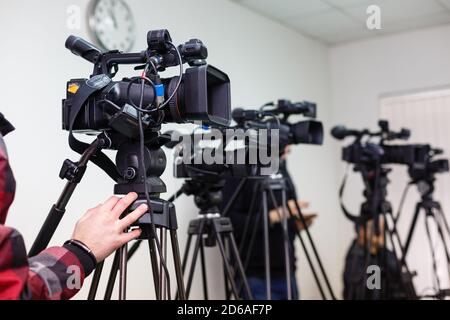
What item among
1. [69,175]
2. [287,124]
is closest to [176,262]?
[69,175]

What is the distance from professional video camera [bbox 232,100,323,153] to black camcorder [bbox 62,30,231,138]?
0.65 meters

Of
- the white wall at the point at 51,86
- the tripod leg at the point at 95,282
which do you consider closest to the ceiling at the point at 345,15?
the white wall at the point at 51,86

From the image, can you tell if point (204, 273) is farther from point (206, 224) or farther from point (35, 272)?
point (35, 272)

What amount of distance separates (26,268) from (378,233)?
6.71ft

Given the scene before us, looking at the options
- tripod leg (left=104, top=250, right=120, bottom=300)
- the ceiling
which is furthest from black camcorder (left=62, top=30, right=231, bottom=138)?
the ceiling

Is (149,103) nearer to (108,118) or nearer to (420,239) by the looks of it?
(108,118)

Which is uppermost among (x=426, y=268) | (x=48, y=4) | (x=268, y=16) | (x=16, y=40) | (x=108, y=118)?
(x=268, y=16)

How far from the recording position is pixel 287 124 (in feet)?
6.85

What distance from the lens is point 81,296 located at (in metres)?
1.71

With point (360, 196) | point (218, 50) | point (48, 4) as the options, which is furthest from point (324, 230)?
point (48, 4)

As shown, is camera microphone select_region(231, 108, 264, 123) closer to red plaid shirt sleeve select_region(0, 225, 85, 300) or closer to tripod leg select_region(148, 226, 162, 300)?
tripod leg select_region(148, 226, 162, 300)

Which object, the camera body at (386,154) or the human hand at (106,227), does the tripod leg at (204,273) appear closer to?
the human hand at (106,227)
